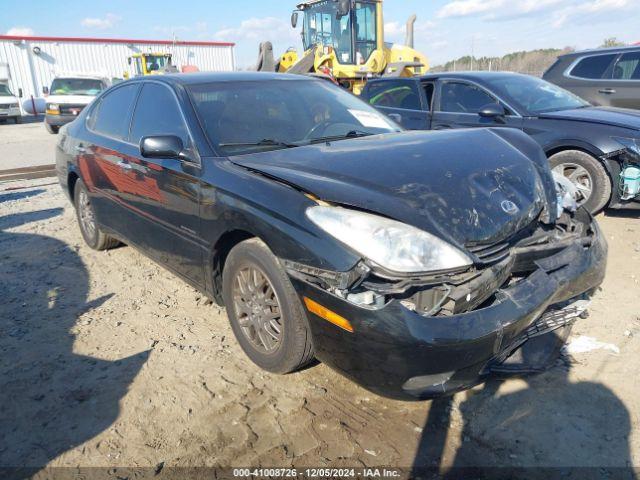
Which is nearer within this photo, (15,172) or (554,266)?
(554,266)

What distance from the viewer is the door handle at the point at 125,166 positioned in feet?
12.0

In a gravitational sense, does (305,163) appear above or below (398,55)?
below

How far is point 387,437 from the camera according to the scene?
2.30 meters

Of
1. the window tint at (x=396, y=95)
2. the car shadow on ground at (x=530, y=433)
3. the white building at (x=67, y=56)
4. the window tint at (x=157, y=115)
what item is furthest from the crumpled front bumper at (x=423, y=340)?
the white building at (x=67, y=56)

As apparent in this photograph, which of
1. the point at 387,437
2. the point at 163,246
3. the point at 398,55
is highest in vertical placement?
the point at 398,55

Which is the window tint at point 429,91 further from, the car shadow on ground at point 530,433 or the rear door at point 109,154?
the car shadow on ground at point 530,433

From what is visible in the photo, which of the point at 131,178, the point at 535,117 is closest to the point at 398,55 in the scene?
the point at 535,117

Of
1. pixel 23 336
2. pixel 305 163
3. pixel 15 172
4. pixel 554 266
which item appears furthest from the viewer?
pixel 15 172

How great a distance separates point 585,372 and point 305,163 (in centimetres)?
189

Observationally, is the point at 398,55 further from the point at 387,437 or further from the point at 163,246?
the point at 387,437

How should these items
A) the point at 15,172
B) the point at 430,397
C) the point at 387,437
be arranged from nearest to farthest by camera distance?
the point at 430,397, the point at 387,437, the point at 15,172

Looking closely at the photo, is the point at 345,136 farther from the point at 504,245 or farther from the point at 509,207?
the point at 504,245

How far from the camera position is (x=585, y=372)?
2.70m

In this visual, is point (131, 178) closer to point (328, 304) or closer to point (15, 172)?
point (328, 304)
